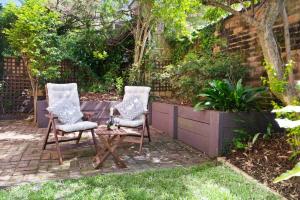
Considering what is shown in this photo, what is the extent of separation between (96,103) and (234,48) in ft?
11.5

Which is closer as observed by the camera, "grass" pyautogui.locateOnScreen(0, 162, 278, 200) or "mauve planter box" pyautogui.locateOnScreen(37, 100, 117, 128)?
"grass" pyautogui.locateOnScreen(0, 162, 278, 200)

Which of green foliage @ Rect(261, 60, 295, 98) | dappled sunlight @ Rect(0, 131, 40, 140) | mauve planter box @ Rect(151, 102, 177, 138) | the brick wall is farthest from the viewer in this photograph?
mauve planter box @ Rect(151, 102, 177, 138)

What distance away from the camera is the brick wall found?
431 cm

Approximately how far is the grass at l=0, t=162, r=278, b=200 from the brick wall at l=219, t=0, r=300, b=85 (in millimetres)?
→ 2264

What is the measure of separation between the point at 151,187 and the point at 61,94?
266cm

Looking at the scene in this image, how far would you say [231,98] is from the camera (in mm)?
4062

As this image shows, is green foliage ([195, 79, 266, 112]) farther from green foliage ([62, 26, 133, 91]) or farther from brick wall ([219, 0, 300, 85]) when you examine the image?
green foliage ([62, 26, 133, 91])

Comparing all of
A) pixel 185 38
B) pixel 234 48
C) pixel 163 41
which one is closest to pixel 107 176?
pixel 234 48

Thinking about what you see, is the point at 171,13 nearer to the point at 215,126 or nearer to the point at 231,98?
the point at 231,98

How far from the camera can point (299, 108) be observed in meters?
1.75

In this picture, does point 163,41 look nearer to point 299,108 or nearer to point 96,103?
point 96,103

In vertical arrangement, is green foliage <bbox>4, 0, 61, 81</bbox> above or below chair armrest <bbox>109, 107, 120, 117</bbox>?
above

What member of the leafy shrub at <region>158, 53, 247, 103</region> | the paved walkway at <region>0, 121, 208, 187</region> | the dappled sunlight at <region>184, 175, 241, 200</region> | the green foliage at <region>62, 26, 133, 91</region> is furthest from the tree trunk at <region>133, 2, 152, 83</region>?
the dappled sunlight at <region>184, 175, 241, 200</region>

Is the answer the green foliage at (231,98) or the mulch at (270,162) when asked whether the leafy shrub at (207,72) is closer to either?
the green foliage at (231,98)
